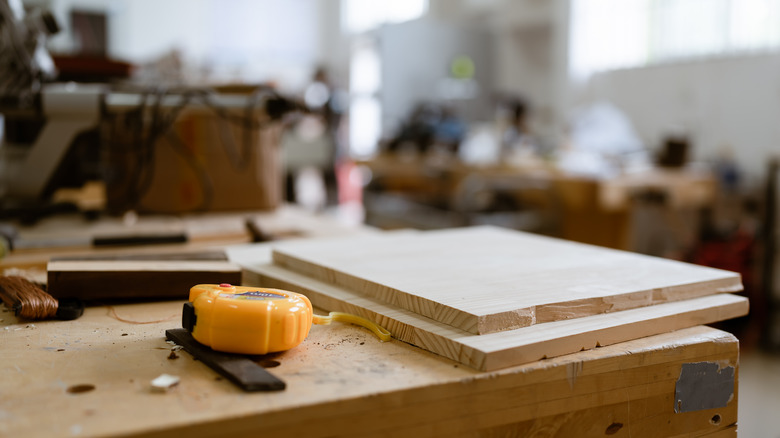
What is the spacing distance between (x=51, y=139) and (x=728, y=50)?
3.73 meters

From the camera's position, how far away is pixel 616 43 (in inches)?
180

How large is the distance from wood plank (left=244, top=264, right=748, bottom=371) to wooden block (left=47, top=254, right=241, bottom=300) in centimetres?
12

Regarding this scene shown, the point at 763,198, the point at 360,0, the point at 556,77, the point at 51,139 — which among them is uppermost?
the point at 360,0

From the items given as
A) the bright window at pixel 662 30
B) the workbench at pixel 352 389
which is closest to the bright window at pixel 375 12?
the bright window at pixel 662 30

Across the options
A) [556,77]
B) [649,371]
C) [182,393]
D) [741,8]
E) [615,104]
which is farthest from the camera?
[556,77]

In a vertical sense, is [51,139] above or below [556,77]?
below

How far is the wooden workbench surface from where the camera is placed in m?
0.44

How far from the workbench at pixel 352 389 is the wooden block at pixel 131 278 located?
0.16 ft

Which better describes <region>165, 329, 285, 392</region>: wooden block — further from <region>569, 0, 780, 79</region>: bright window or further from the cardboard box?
<region>569, 0, 780, 79</region>: bright window

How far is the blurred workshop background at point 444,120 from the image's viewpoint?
58.3 inches

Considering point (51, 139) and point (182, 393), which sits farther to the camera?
point (51, 139)

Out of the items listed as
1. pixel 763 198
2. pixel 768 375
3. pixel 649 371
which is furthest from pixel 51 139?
pixel 763 198

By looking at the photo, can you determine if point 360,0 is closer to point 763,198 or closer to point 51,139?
point 763,198

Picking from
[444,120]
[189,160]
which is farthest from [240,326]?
[444,120]
